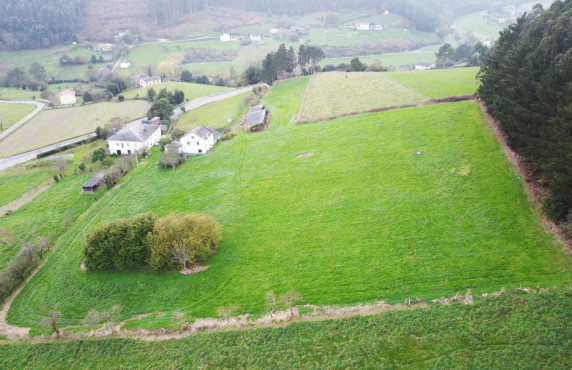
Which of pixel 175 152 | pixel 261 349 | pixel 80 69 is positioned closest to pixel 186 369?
pixel 261 349

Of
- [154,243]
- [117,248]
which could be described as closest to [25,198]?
[117,248]

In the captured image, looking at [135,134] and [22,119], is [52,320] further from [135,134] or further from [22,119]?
[22,119]

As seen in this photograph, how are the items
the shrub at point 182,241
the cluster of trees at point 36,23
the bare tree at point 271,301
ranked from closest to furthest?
the bare tree at point 271,301, the shrub at point 182,241, the cluster of trees at point 36,23

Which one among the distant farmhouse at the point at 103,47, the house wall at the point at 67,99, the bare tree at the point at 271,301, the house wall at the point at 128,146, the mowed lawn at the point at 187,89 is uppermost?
the distant farmhouse at the point at 103,47

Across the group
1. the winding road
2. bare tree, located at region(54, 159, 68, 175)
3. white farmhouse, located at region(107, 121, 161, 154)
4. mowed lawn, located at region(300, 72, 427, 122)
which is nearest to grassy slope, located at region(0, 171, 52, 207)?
bare tree, located at region(54, 159, 68, 175)

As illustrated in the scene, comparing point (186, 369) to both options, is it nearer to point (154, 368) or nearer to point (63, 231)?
point (154, 368)

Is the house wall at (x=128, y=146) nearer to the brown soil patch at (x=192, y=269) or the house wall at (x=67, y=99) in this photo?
the brown soil patch at (x=192, y=269)

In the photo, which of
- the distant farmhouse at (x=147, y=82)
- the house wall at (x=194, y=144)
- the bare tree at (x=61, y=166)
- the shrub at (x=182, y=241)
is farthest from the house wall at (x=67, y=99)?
→ the shrub at (x=182, y=241)

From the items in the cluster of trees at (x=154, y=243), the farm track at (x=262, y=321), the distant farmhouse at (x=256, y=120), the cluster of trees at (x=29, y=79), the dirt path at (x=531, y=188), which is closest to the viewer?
the farm track at (x=262, y=321)
